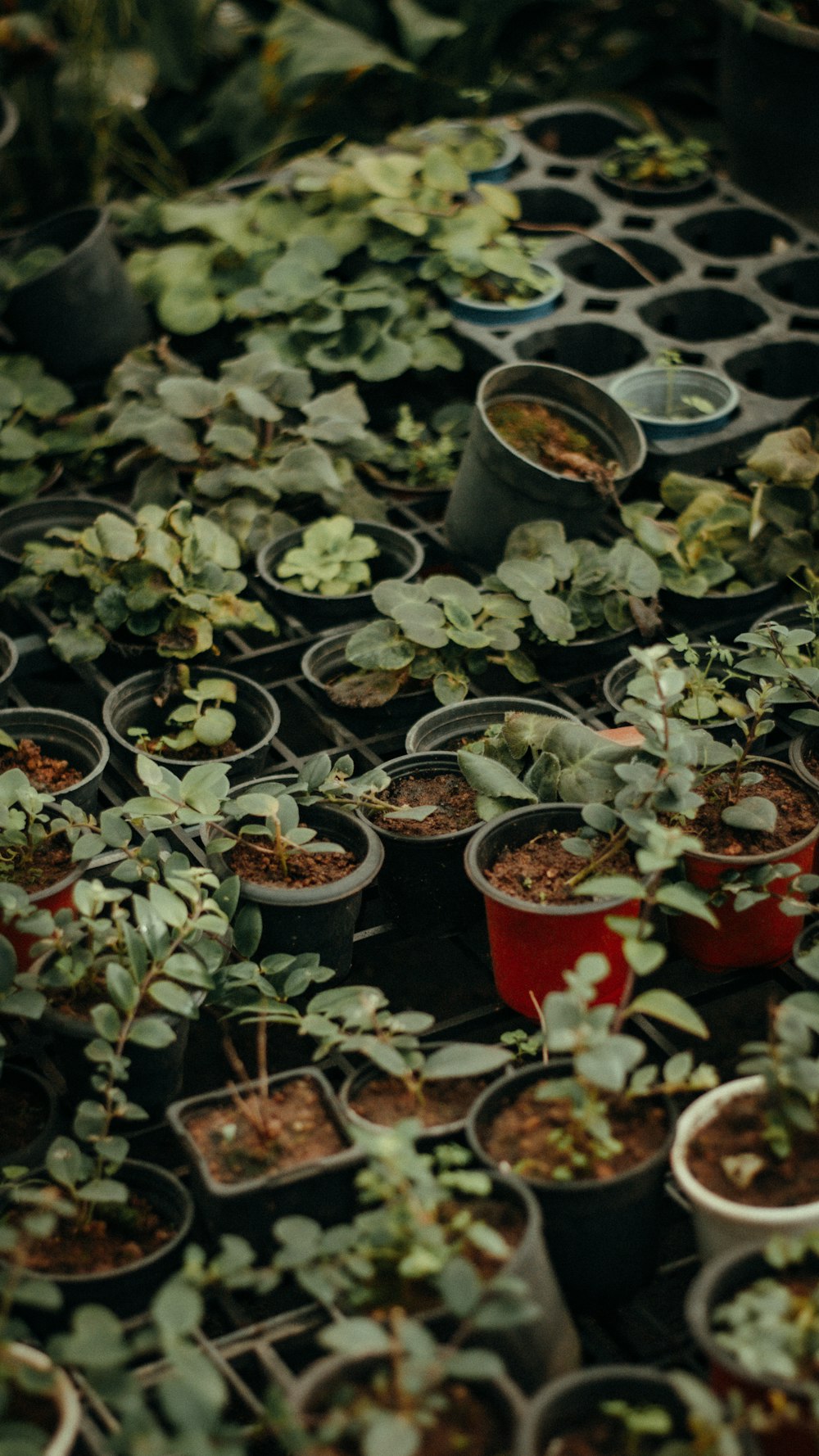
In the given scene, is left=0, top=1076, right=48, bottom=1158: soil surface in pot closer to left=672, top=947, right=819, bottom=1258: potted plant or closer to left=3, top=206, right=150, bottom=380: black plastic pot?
left=672, top=947, right=819, bottom=1258: potted plant

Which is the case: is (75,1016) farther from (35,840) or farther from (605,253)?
(605,253)

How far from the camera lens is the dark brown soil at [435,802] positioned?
2357 mm

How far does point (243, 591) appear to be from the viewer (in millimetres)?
3158

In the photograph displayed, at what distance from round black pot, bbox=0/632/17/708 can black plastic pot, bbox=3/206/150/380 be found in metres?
1.15

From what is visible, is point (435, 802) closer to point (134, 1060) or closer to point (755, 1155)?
point (134, 1060)

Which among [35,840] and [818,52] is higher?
[818,52]

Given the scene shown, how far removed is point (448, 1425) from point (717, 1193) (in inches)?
16.9

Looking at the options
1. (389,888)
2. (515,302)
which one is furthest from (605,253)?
(389,888)

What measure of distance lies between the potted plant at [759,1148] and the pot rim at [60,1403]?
728 mm

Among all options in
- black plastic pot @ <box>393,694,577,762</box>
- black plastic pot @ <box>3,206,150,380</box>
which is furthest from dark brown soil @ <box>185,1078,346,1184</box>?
black plastic pot @ <box>3,206,150,380</box>

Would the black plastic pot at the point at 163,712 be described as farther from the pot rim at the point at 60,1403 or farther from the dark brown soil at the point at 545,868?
the pot rim at the point at 60,1403

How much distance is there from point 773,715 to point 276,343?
5.08ft

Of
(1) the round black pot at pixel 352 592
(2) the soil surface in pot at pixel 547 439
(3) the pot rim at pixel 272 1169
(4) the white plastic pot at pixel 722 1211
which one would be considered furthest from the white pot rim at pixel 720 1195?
(2) the soil surface in pot at pixel 547 439

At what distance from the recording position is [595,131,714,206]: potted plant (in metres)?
4.07
